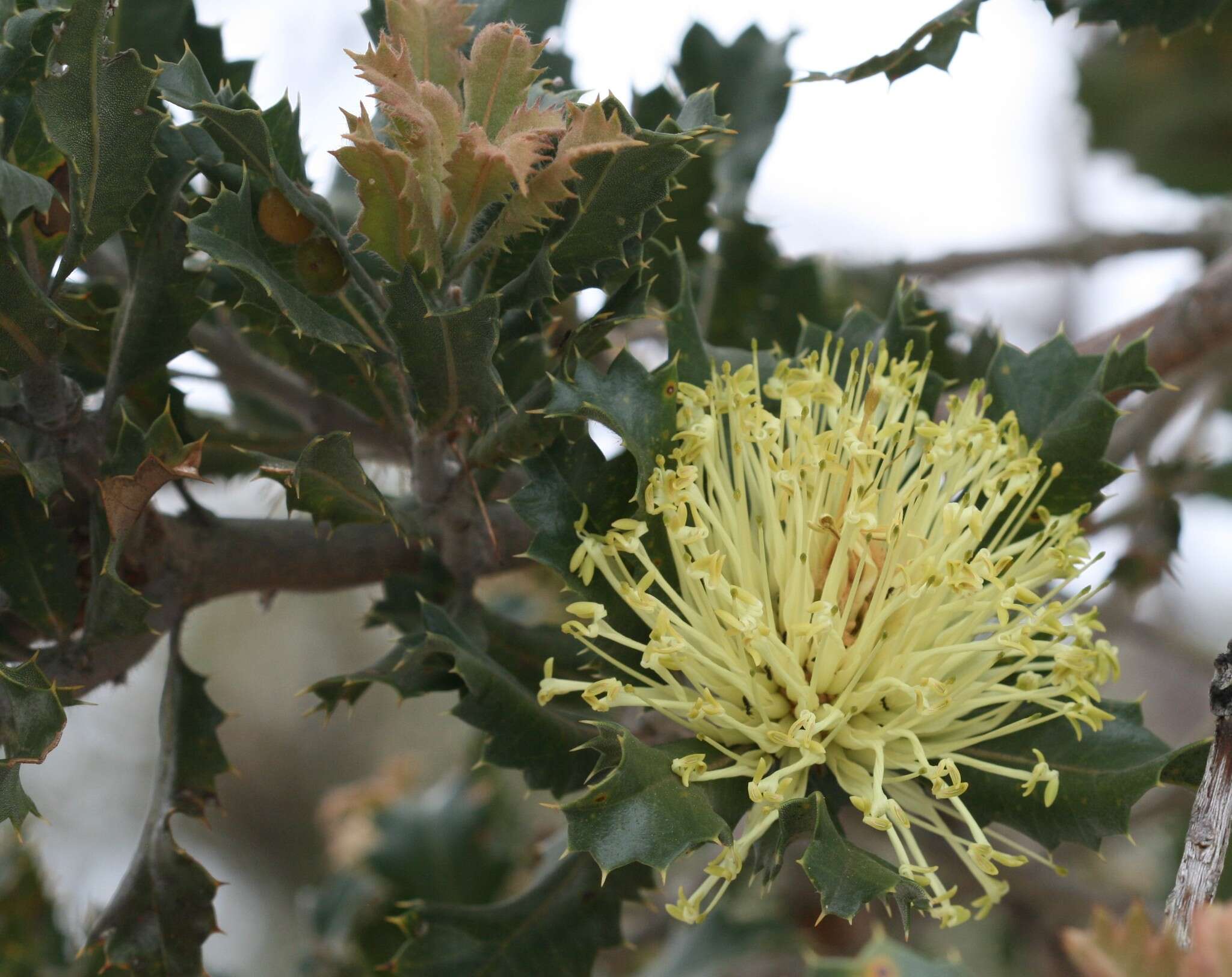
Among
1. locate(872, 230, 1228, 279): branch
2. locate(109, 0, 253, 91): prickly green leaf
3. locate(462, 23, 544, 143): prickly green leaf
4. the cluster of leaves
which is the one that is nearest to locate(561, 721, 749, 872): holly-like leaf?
the cluster of leaves

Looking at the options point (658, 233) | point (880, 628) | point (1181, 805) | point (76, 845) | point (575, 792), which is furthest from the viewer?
point (76, 845)

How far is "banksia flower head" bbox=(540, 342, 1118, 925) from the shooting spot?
2.27 feet

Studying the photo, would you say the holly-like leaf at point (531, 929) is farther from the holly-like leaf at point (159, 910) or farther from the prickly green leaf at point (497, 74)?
the prickly green leaf at point (497, 74)

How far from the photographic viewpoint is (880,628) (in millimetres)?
729

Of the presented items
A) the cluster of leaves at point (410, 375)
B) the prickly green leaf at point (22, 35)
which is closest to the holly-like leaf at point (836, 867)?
the cluster of leaves at point (410, 375)

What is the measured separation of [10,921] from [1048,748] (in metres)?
1.31

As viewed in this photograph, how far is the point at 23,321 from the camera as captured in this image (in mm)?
723

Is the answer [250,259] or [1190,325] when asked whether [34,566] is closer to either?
[250,259]

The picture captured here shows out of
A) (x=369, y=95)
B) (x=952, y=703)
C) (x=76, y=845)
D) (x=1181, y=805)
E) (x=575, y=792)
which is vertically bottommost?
(x=76, y=845)

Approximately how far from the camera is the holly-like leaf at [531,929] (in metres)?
0.91

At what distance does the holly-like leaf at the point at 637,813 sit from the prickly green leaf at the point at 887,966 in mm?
99

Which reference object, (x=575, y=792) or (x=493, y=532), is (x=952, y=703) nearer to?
(x=575, y=792)

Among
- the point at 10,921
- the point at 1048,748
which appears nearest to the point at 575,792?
the point at 1048,748

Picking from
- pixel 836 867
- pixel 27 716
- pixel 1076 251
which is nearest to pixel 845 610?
pixel 836 867
